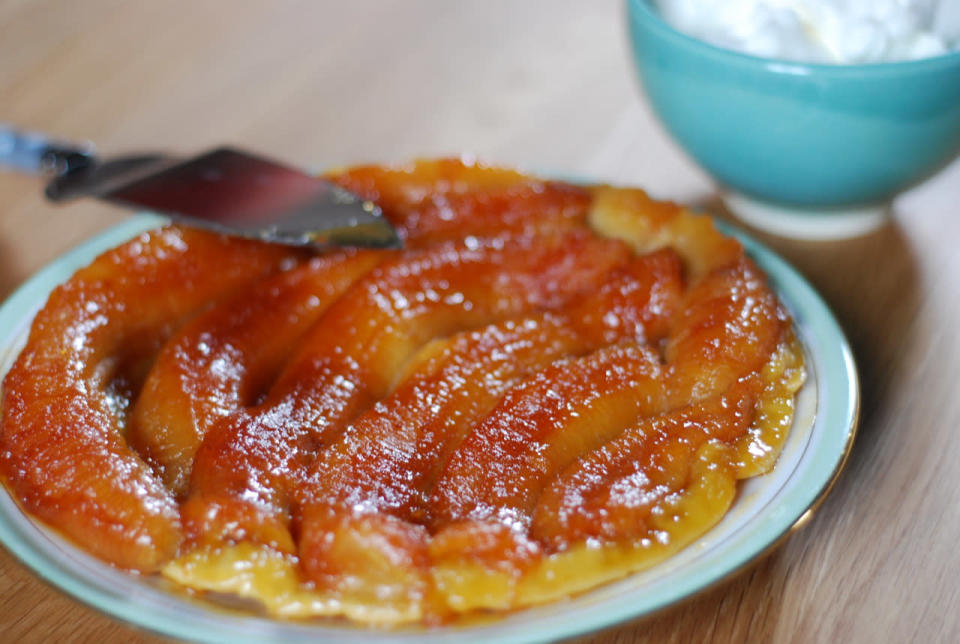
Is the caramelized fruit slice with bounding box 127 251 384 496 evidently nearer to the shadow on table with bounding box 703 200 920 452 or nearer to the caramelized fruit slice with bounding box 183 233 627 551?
the caramelized fruit slice with bounding box 183 233 627 551

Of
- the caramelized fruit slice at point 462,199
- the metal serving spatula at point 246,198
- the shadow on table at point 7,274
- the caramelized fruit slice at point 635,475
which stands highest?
the metal serving spatula at point 246,198

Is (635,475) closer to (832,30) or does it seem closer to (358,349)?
(358,349)

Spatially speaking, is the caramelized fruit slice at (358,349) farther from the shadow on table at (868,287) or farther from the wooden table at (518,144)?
the shadow on table at (868,287)

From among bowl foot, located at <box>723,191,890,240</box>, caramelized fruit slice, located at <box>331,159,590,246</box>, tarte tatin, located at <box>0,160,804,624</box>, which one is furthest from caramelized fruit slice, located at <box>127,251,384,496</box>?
bowl foot, located at <box>723,191,890,240</box>

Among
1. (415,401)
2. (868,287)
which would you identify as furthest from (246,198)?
(868,287)

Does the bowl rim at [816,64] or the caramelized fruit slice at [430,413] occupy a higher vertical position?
the bowl rim at [816,64]

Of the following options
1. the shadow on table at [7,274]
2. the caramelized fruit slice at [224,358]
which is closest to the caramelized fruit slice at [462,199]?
the caramelized fruit slice at [224,358]
